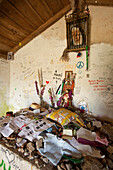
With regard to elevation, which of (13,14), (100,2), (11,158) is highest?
(100,2)

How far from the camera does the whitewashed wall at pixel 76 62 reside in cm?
140

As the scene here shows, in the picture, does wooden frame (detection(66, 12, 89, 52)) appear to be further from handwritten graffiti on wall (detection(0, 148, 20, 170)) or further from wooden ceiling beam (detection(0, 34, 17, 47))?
handwritten graffiti on wall (detection(0, 148, 20, 170))

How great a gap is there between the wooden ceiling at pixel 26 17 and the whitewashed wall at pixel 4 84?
15.3 inches

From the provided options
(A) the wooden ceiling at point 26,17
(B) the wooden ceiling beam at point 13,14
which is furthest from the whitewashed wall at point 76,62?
(B) the wooden ceiling beam at point 13,14

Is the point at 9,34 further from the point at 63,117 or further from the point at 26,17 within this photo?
the point at 63,117

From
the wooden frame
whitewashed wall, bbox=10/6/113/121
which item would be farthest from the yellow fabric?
the wooden frame

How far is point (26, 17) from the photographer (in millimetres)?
1481

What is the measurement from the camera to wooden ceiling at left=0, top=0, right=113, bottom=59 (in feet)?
4.20

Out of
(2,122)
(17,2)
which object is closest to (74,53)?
(17,2)

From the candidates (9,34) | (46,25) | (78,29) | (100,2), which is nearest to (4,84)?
(9,34)

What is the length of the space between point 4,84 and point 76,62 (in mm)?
1815

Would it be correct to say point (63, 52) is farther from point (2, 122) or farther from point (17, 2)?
point (2, 122)

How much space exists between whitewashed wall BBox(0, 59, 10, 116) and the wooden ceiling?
1.27 feet

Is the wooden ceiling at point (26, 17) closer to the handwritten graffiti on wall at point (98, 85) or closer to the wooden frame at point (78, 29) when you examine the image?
the wooden frame at point (78, 29)
